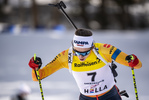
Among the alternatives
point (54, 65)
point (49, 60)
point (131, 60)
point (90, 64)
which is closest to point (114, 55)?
point (131, 60)

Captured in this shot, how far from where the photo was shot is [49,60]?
880 cm

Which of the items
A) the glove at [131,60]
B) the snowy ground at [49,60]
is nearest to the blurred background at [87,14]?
the snowy ground at [49,60]

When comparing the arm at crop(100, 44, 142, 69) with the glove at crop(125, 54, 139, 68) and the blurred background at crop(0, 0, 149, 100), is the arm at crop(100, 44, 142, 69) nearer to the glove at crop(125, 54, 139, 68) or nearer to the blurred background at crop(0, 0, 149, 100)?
the glove at crop(125, 54, 139, 68)

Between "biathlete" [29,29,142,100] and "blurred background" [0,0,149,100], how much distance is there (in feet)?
5.61

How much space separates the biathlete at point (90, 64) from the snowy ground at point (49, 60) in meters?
2.17

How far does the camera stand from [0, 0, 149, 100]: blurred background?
20.9 feet

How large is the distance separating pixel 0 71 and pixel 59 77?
2.13 metres

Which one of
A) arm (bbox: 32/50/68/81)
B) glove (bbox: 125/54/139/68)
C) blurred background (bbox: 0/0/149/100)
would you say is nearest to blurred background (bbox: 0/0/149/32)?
blurred background (bbox: 0/0/149/100)

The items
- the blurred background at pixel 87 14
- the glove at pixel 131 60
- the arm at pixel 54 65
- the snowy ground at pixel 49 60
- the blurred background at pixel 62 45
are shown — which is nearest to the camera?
the glove at pixel 131 60

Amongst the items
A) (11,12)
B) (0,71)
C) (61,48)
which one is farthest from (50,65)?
(11,12)

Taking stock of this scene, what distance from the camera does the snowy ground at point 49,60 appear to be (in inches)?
245

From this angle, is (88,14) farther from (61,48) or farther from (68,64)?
(68,64)

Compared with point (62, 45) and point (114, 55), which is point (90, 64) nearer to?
point (114, 55)

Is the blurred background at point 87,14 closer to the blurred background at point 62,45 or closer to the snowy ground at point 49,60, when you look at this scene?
the blurred background at point 62,45
